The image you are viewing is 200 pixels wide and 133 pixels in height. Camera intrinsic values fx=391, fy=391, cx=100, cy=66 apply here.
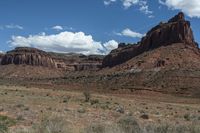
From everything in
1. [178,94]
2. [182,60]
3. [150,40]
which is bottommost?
[178,94]

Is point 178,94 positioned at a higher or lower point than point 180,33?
lower

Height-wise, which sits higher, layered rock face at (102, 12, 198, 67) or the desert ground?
layered rock face at (102, 12, 198, 67)

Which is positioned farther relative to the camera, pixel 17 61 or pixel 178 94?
pixel 17 61

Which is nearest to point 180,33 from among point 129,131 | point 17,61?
point 129,131

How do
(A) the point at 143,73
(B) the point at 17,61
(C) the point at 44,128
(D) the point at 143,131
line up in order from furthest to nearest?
(B) the point at 17,61, (A) the point at 143,73, (C) the point at 44,128, (D) the point at 143,131

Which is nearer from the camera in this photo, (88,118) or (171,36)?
(88,118)

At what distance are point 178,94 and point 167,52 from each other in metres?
37.1

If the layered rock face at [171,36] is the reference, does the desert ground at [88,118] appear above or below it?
below

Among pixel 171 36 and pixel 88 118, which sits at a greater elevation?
pixel 171 36

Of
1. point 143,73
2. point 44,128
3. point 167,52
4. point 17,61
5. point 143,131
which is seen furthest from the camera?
point 17,61

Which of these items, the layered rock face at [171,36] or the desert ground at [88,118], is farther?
the layered rock face at [171,36]

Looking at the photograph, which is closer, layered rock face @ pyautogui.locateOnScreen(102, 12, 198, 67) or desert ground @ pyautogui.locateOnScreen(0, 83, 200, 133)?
desert ground @ pyautogui.locateOnScreen(0, 83, 200, 133)

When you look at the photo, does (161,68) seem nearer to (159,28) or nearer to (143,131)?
(159,28)

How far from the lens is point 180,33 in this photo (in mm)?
108250
